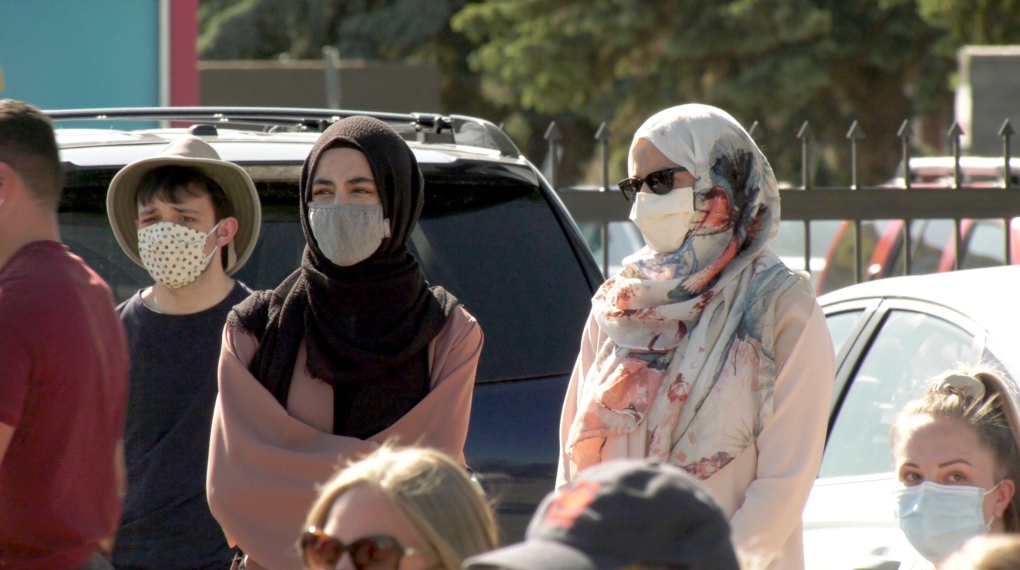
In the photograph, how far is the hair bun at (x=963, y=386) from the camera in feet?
9.64

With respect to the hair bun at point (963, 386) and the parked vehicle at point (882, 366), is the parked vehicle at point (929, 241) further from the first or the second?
the hair bun at point (963, 386)

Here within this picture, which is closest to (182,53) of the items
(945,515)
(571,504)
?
(945,515)

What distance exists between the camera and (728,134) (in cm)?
313

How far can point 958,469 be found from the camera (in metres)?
2.88

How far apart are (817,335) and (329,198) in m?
1.19

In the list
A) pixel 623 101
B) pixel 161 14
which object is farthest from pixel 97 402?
pixel 623 101

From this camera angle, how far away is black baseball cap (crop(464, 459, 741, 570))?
1603mm

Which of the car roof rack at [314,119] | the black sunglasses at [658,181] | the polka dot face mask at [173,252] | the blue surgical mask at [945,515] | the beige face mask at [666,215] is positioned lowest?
the blue surgical mask at [945,515]

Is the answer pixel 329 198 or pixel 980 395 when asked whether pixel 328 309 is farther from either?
pixel 980 395

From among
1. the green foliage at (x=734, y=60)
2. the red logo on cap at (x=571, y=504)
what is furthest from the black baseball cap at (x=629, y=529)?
the green foliage at (x=734, y=60)

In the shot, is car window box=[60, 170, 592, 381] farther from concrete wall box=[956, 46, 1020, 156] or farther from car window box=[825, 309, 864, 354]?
concrete wall box=[956, 46, 1020, 156]

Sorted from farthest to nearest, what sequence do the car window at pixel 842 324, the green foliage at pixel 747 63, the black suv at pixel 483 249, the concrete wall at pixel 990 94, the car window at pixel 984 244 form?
the green foliage at pixel 747 63
the concrete wall at pixel 990 94
the car window at pixel 984 244
the car window at pixel 842 324
the black suv at pixel 483 249

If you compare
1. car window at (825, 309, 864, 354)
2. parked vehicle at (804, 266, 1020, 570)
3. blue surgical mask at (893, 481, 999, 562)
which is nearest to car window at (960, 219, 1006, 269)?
car window at (825, 309, 864, 354)

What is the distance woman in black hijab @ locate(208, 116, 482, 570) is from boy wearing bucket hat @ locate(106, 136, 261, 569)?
0.31m
